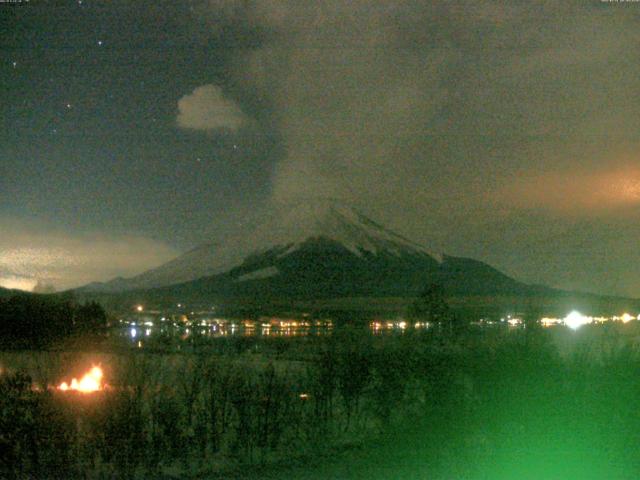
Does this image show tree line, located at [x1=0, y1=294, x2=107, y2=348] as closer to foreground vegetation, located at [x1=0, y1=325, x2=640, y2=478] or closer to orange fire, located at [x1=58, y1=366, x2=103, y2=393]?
orange fire, located at [x1=58, y1=366, x2=103, y2=393]

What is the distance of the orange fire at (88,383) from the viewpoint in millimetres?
10945

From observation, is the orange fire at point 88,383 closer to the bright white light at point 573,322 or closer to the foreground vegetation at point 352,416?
the foreground vegetation at point 352,416

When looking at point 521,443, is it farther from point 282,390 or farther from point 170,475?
point 170,475

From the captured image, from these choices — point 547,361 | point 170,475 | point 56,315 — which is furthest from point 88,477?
point 56,315

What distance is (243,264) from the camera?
502 feet

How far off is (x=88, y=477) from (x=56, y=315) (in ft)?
86.9

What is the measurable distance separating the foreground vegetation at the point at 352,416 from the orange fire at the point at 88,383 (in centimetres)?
19

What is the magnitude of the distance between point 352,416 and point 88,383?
4.22m

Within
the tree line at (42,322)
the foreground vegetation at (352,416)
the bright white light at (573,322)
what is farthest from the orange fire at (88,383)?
the tree line at (42,322)

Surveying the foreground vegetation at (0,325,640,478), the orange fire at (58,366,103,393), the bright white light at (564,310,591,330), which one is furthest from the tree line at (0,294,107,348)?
the foreground vegetation at (0,325,640,478)

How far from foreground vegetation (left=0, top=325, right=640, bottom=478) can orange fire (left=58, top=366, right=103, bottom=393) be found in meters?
0.19

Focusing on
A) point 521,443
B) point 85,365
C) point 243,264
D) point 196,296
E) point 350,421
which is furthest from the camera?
point 243,264

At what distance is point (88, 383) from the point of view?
11.6 metres

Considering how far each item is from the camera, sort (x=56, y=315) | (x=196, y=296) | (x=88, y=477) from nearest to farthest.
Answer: (x=88, y=477)
(x=56, y=315)
(x=196, y=296)
